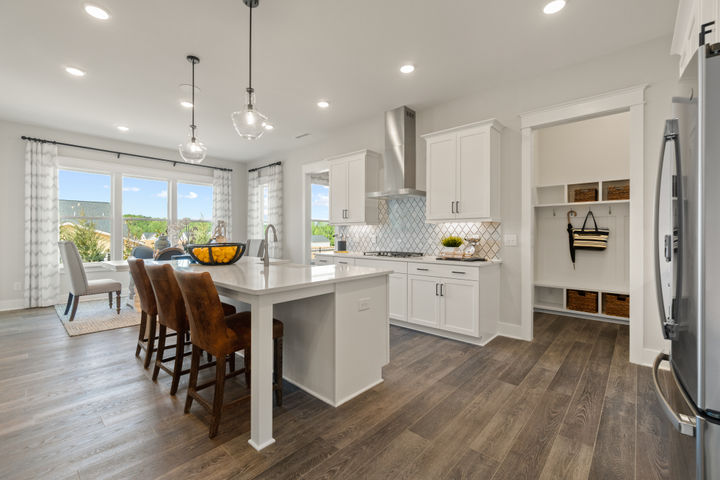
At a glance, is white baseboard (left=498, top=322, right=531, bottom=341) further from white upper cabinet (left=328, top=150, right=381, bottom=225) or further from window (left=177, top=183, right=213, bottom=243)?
window (left=177, top=183, right=213, bottom=243)

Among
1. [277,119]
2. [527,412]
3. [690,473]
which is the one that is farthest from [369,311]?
[277,119]

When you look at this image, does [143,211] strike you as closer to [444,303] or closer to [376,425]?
[444,303]

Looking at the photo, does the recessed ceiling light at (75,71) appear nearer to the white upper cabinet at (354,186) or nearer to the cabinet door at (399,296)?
the white upper cabinet at (354,186)

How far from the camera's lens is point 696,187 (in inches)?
34.8

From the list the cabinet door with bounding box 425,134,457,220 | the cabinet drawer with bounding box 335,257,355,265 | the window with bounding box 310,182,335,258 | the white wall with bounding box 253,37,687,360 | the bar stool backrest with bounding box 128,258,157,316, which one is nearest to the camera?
the bar stool backrest with bounding box 128,258,157,316

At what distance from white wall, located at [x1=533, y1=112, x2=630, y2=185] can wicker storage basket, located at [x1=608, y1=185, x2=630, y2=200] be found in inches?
5.2

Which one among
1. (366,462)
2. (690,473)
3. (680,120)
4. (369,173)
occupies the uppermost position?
(369,173)

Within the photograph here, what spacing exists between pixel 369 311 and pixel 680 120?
1900mm

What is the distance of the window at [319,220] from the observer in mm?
6638

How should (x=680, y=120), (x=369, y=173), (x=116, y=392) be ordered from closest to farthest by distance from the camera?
(x=680, y=120)
(x=116, y=392)
(x=369, y=173)

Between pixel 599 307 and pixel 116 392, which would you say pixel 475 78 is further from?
pixel 116 392

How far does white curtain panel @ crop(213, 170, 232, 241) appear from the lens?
23.6 ft

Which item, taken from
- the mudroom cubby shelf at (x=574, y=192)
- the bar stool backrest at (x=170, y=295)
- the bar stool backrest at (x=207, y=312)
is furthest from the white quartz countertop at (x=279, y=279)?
the mudroom cubby shelf at (x=574, y=192)

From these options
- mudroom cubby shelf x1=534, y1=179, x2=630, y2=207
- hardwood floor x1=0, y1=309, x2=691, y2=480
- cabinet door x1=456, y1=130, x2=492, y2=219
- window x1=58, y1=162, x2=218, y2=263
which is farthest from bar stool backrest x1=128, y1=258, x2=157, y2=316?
mudroom cubby shelf x1=534, y1=179, x2=630, y2=207
